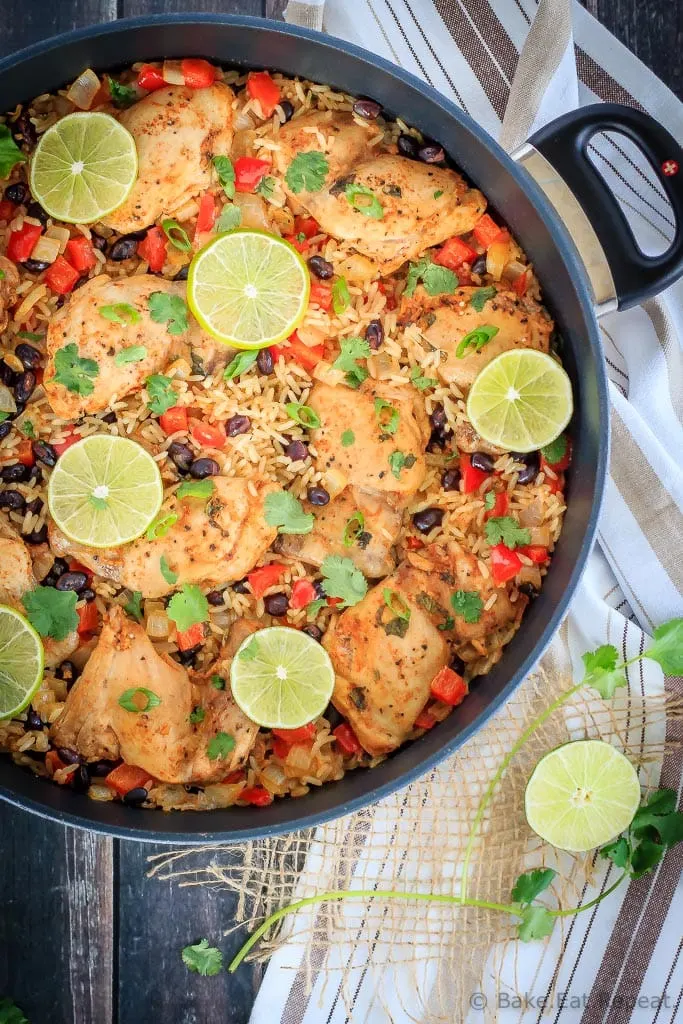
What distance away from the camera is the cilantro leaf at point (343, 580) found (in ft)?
13.2

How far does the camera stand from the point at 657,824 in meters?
4.20

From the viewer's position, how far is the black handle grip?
3.68 m

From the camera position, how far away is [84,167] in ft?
12.6

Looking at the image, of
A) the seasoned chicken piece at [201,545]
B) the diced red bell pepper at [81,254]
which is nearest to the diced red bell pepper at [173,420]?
the seasoned chicken piece at [201,545]

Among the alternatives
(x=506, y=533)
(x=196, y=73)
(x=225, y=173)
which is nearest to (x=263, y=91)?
(x=196, y=73)

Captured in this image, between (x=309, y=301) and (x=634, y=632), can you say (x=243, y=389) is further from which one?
(x=634, y=632)

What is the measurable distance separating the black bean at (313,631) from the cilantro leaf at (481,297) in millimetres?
1534

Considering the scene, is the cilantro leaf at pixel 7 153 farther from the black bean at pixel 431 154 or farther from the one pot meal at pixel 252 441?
the black bean at pixel 431 154

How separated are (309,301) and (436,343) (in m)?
0.57

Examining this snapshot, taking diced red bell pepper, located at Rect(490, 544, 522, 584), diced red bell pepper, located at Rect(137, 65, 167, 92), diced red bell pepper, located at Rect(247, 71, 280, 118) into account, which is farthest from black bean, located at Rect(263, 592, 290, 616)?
diced red bell pepper, located at Rect(137, 65, 167, 92)

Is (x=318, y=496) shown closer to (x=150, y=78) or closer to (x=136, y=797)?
(x=136, y=797)

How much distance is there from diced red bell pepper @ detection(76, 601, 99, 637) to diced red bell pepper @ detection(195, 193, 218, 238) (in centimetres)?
167

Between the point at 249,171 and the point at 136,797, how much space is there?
8.91ft

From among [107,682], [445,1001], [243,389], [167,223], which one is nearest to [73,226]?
[167,223]
